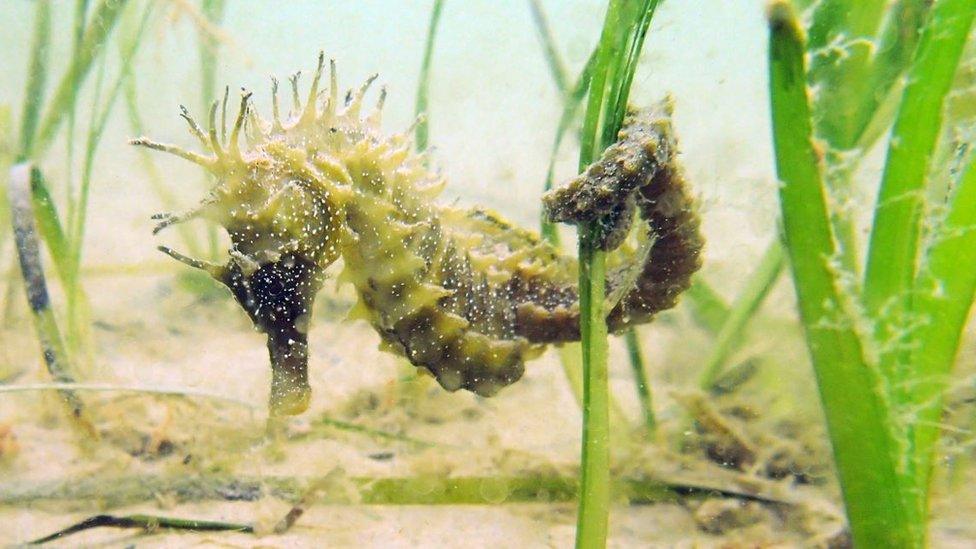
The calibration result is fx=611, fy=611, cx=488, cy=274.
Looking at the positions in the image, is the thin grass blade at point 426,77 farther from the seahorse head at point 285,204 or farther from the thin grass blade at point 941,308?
the thin grass blade at point 941,308

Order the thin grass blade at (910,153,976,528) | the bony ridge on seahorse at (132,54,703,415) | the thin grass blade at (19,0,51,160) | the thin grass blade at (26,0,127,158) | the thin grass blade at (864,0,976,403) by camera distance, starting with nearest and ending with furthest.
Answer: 1. the thin grass blade at (864,0,976,403)
2. the thin grass blade at (910,153,976,528)
3. the bony ridge on seahorse at (132,54,703,415)
4. the thin grass blade at (26,0,127,158)
5. the thin grass blade at (19,0,51,160)

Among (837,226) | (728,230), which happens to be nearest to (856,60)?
(837,226)

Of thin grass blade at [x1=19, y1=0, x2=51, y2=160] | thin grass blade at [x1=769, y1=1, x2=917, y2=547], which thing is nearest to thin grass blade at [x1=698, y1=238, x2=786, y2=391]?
thin grass blade at [x1=769, y1=1, x2=917, y2=547]

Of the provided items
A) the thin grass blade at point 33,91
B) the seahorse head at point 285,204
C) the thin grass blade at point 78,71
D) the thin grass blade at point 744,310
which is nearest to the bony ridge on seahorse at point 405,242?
the seahorse head at point 285,204

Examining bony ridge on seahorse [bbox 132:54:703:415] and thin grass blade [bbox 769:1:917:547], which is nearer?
thin grass blade [bbox 769:1:917:547]

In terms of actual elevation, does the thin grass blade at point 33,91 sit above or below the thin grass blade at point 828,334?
above

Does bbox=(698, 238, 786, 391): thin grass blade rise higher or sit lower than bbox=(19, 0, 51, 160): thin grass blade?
lower

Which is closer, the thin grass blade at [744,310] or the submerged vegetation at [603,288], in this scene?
the submerged vegetation at [603,288]

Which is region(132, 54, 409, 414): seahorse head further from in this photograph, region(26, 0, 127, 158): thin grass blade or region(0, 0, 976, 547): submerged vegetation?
region(26, 0, 127, 158): thin grass blade

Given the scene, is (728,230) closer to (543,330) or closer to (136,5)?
(543,330)
